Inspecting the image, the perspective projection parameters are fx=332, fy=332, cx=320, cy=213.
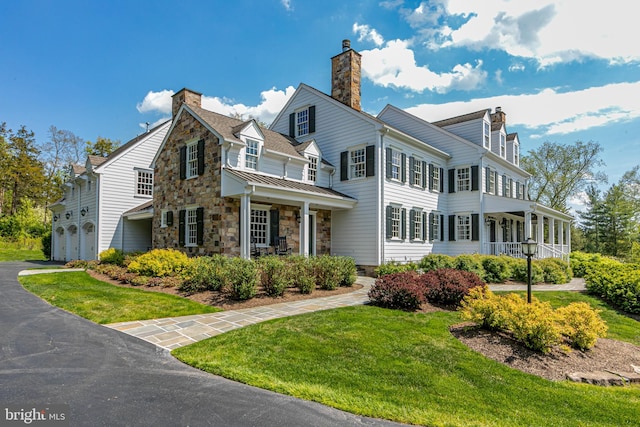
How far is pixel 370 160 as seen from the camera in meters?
16.0

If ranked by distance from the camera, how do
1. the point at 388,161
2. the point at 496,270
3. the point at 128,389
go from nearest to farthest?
the point at 128,389, the point at 496,270, the point at 388,161

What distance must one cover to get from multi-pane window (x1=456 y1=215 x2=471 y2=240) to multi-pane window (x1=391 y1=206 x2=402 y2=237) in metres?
5.24

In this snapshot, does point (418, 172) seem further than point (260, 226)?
Yes

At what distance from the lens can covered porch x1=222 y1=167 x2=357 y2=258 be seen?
12375mm

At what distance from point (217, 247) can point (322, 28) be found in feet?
32.1

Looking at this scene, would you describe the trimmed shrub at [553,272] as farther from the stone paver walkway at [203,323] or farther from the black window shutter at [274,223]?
the black window shutter at [274,223]

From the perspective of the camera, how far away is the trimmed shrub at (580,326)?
5918 millimetres

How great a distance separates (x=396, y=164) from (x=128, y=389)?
49.2 feet

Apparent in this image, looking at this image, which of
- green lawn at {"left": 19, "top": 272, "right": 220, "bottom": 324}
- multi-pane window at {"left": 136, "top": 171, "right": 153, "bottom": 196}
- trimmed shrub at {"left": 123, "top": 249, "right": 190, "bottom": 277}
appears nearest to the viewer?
green lawn at {"left": 19, "top": 272, "right": 220, "bottom": 324}

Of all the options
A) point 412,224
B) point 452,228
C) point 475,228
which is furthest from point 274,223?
point 475,228

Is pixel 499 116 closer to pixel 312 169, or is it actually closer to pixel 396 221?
pixel 396 221

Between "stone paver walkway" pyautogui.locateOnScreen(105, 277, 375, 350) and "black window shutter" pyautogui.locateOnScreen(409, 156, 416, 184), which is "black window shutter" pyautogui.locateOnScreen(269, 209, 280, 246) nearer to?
"stone paver walkway" pyautogui.locateOnScreen(105, 277, 375, 350)

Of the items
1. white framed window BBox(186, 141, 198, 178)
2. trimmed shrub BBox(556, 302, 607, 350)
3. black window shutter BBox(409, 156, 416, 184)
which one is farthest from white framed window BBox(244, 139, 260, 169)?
trimmed shrub BBox(556, 302, 607, 350)

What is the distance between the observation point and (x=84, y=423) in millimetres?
3145
